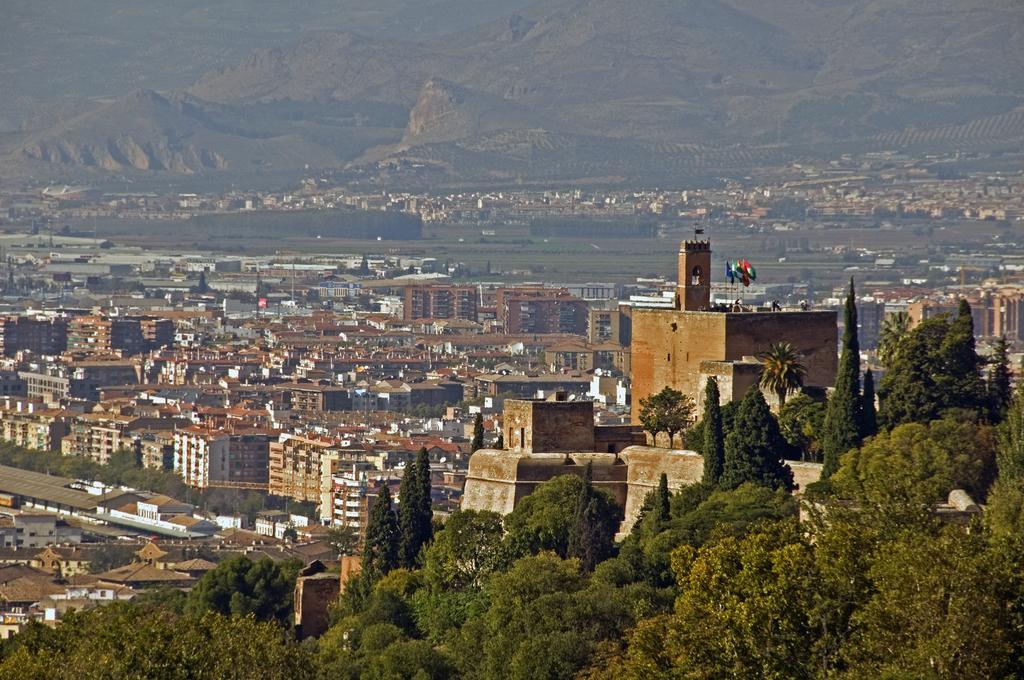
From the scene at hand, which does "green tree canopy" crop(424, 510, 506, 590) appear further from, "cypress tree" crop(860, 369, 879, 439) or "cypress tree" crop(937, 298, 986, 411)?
"cypress tree" crop(937, 298, 986, 411)

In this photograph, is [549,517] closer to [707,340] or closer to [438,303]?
[707,340]

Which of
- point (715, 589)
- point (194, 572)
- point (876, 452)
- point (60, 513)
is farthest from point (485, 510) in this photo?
point (60, 513)

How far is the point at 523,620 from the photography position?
42.8 meters

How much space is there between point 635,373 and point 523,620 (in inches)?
357

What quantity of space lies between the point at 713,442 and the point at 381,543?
6.67 metres

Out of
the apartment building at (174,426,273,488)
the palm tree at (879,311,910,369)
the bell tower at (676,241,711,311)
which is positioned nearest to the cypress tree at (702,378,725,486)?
the palm tree at (879,311,910,369)

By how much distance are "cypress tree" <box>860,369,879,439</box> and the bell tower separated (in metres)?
4.45

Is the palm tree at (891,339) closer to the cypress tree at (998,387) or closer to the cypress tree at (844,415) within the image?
the cypress tree at (998,387)

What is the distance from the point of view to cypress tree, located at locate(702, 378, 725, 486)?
4659cm

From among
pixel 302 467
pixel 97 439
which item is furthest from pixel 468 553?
pixel 97 439

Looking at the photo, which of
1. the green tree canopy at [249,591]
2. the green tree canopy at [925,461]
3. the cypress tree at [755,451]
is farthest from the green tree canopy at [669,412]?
the green tree canopy at [249,591]

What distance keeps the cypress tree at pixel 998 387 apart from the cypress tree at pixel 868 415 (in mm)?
1669

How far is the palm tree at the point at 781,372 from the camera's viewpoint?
1887 inches

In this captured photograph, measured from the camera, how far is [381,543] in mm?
50812
